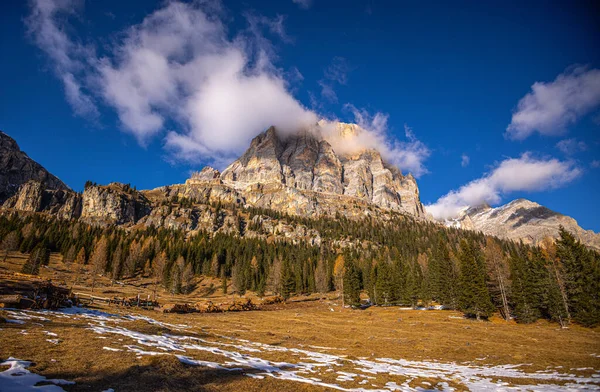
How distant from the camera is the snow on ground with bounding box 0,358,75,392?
7687mm

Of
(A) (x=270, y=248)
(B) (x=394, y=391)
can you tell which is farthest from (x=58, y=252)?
(B) (x=394, y=391)

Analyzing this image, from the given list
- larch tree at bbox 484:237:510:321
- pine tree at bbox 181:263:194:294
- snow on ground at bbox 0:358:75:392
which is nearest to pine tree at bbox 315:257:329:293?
pine tree at bbox 181:263:194:294

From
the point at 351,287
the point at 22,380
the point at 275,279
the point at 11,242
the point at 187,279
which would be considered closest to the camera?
the point at 22,380

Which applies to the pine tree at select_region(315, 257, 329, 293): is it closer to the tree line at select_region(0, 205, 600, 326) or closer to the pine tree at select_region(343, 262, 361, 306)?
the tree line at select_region(0, 205, 600, 326)

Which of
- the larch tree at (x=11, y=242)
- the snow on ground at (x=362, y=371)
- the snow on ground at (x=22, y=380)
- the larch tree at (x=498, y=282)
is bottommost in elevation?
the snow on ground at (x=362, y=371)

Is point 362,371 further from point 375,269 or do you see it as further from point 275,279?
point 375,269

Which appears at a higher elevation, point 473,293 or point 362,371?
point 473,293

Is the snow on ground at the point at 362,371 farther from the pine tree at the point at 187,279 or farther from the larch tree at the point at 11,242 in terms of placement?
the larch tree at the point at 11,242

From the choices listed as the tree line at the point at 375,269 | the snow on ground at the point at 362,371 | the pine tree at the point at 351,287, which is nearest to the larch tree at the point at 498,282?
the tree line at the point at 375,269

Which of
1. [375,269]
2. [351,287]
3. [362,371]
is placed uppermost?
[375,269]

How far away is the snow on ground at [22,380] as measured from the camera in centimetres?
769

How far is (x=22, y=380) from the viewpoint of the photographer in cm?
833

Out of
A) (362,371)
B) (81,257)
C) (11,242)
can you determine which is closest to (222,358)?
(362,371)

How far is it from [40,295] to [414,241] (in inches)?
6493
